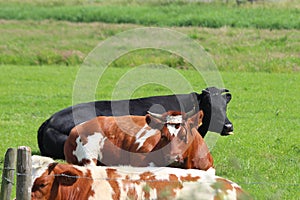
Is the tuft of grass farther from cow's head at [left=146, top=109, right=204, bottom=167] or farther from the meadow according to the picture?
cow's head at [left=146, top=109, right=204, bottom=167]

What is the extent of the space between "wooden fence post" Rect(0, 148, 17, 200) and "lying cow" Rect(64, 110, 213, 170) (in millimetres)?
2445

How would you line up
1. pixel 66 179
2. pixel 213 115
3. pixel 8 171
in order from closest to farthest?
1. pixel 8 171
2. pixel 66 179
3. pixel 213 115

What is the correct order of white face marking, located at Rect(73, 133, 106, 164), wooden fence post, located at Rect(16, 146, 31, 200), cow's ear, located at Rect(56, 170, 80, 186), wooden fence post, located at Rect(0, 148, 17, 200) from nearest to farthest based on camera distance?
wooden fence post, located at Rect(16, 146, 31, 200)
wooden fence post, located at Rect(0, 148, 17, 200)
cow's ear, located at Rect(56, 170, 80, 186)
white face marking, located at Rect(73, 133, 106, 164)

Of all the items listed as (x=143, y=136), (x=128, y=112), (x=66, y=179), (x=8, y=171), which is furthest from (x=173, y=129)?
(x=128, y=112)

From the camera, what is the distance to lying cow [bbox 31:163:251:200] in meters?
7.53

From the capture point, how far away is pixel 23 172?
7035mm

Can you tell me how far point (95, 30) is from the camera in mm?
38500

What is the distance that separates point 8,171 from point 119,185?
3.61 feet

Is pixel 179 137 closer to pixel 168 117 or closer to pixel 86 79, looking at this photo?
pixel 168 117

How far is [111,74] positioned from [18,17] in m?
17.8

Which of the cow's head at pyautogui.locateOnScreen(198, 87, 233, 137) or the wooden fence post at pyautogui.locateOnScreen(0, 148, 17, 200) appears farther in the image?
the cow's head at pyautogui.locateOnScreen(198, 87, 233, 137)

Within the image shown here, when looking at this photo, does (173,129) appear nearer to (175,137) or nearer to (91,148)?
(175,137)

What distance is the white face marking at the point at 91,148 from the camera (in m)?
10.5

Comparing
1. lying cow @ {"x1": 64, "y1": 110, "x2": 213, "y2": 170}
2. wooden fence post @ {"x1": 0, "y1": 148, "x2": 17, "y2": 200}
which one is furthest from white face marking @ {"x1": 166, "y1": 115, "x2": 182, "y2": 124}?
wooden fence post @ {"x1": 0, "y1": 148, "x2": 17, "y2": 200}
